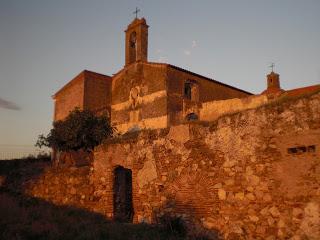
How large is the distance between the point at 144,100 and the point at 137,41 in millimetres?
4533

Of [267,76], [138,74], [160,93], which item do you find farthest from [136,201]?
[267,76]

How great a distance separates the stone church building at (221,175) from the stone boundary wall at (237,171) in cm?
2

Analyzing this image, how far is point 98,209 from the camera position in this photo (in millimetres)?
9812

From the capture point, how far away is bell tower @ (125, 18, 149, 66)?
81.7 feet

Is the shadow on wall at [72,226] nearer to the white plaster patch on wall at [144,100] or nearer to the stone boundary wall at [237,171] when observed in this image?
the stone boundary wall at [237,171]

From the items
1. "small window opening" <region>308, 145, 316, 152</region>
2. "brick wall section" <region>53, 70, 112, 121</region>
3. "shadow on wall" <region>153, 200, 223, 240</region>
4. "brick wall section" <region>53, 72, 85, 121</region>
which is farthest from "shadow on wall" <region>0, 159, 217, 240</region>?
"brick wall section" <region>53, 72, 85, 121</region>

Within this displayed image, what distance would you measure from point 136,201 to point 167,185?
112cm

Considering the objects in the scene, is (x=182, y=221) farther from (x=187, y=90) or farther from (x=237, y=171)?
(x=187, y=90)

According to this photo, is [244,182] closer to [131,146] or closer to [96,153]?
[131,146]

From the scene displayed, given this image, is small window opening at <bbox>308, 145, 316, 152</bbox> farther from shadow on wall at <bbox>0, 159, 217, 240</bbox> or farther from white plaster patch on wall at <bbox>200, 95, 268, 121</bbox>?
white plaster patch on wall at <bbox>200, 95, 268, 121</bbox>

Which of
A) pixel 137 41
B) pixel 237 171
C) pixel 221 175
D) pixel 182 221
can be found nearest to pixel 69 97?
pixel 137 41

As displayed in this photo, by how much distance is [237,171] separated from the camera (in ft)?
22.3

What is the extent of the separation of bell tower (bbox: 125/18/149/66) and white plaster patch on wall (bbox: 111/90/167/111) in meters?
2.90

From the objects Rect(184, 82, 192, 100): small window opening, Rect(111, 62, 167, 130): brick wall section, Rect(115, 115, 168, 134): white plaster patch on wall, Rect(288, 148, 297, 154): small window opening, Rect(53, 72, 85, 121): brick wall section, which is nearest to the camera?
Rect(288, 148, 297, 154): small window opening
